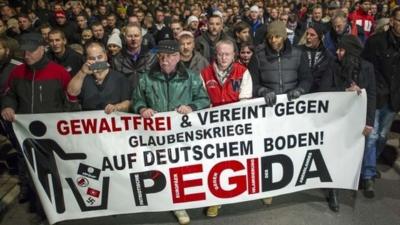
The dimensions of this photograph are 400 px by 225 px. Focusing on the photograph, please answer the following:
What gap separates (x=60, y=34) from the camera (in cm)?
570

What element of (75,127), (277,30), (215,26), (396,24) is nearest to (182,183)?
(75,127)

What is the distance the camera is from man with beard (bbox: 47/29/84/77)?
568 centimetres

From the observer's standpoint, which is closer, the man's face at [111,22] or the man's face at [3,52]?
→ the man's face at [3,52]

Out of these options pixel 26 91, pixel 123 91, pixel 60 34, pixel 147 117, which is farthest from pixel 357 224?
pixel 60 34

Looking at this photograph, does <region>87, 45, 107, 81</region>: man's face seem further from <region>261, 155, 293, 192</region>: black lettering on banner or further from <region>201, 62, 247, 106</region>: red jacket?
<region>261, 155, 293, 192</region>: black lettering on banner

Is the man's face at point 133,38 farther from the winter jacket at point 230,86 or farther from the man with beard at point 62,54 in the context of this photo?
the winter jacket at point 230,86

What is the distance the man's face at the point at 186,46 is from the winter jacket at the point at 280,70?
1030 mm

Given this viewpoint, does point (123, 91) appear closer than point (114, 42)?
Yes

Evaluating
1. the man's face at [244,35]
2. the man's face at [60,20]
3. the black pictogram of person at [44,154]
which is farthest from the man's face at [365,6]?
the black pictogram of person at [44,154]

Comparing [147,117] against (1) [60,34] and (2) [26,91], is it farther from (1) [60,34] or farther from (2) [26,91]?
(1) [60,34]

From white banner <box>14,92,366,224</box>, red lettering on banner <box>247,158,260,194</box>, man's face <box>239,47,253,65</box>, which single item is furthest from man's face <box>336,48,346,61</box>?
red lettering on banner <box>247,158,260,194</box>

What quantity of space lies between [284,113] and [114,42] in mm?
2669

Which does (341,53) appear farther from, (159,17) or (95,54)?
(159,17)

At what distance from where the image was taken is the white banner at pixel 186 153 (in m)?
4.18
